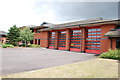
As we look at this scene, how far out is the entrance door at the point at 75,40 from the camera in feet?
68.5

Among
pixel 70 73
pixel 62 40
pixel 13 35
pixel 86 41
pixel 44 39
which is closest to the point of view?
pixel 70 73

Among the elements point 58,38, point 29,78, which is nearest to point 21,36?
point 58,38

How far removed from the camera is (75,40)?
21.6 m

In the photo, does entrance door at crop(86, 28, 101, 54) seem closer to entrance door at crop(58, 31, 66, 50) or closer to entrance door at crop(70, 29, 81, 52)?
entrance door at crop(70, 29, 81, 52)

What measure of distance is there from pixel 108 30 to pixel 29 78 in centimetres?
1461

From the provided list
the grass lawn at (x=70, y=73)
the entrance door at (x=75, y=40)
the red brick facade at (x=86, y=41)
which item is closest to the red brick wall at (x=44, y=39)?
the red brick facade at (x=86, y=41)

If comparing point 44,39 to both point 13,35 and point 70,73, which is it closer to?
point 13,35

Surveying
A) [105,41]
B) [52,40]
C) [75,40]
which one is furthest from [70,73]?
[52,40]

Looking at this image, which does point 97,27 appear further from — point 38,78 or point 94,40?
point 38,78

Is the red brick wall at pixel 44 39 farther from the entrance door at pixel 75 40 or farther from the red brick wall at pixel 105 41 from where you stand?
the red brick wall at pixel 105 41

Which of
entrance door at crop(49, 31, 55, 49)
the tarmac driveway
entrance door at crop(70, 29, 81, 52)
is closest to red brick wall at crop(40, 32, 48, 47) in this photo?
entrance door at crop(49, 31, 55, 49)

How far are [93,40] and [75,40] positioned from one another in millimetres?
3999

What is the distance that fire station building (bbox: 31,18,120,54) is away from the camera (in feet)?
50.8

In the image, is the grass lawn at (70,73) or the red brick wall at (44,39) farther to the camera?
the red brick wall at (44,39)
